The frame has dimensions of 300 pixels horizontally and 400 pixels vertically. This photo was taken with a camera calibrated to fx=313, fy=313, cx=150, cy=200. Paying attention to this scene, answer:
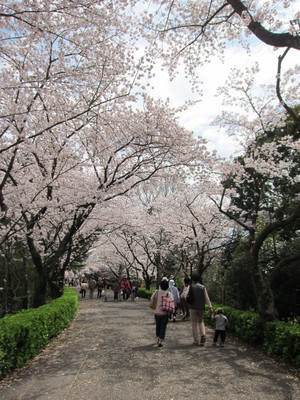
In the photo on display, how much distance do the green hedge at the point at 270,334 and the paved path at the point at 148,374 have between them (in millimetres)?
277

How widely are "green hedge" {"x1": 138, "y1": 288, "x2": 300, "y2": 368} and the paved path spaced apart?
0.91 ft

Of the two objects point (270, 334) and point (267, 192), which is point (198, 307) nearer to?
point (270, 334)

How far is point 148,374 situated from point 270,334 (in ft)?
9.18

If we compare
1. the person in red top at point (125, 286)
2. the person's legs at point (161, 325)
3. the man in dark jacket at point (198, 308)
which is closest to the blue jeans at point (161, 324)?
the person's legs at point (161, 325)

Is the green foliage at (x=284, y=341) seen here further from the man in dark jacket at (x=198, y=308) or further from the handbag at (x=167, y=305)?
Answer: the handbag at (x=167, y=305)

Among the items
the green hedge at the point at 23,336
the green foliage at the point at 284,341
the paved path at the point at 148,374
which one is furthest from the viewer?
the green foliage at the point at 284,341


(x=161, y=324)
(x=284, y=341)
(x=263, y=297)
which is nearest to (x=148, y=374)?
(x=161, y=324)

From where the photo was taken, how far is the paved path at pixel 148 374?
12.5 feet

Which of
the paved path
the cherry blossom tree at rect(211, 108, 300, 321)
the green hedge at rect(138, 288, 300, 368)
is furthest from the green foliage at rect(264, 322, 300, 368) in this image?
the cherry blossom tree at rect(211, 108, 300, 321)

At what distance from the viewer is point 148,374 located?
14.7ft

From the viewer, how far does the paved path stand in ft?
12.5

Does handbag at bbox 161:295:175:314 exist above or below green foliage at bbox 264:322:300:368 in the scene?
above

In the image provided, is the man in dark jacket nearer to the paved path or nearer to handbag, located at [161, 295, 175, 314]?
the paved path

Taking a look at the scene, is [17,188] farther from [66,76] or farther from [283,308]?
[283,308]
